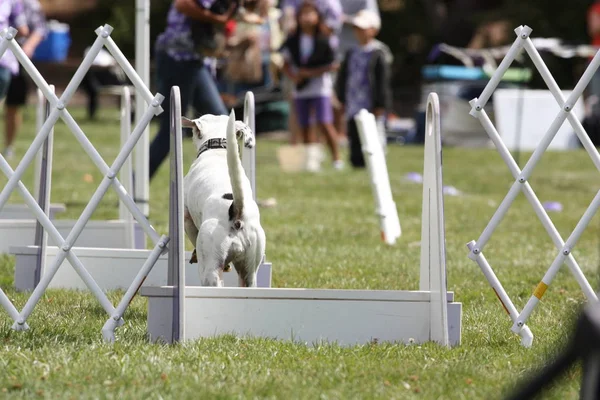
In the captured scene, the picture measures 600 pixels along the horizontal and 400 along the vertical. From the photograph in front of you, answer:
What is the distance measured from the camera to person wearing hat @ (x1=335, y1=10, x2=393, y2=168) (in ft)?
44.8

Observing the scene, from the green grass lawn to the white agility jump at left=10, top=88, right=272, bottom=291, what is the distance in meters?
0.17

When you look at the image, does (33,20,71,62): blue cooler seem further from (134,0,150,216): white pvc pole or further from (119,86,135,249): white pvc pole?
(119,86,135,249): white pvc pole

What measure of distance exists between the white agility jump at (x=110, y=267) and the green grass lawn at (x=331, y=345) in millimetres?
170

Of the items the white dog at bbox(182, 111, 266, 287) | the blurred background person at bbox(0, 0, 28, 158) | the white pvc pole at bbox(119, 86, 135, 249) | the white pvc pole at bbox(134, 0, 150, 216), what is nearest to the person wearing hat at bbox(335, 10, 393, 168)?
the blurred background person at bbox(0, 0, 28, 158)

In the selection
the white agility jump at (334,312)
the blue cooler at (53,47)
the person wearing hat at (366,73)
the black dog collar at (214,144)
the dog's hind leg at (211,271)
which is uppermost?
the black dog collar at (214,144)

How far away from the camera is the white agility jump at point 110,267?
5.45 meters

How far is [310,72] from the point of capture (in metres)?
13.5

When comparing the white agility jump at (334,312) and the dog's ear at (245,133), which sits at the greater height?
the dog's ear at (245,133)

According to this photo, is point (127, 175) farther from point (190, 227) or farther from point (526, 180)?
point (526, 180)

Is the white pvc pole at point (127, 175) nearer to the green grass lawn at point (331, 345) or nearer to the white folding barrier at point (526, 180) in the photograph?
the green grass lawn at point (331, 345)

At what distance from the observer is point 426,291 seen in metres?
4.56

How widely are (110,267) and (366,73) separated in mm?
8477

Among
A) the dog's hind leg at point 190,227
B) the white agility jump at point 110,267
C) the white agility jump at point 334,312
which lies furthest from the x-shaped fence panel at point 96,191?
the white agility jump at point 110,267

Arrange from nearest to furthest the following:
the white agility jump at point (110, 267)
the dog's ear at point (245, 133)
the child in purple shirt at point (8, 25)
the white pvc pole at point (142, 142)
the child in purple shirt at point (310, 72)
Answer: the dog's ear at point (245, 133), the white agility jump at point (110, 267), the white pvc pole at point (142, 142), the child in purple shirt at point (8, 25), the child in purple shirt at point (310, 72)
